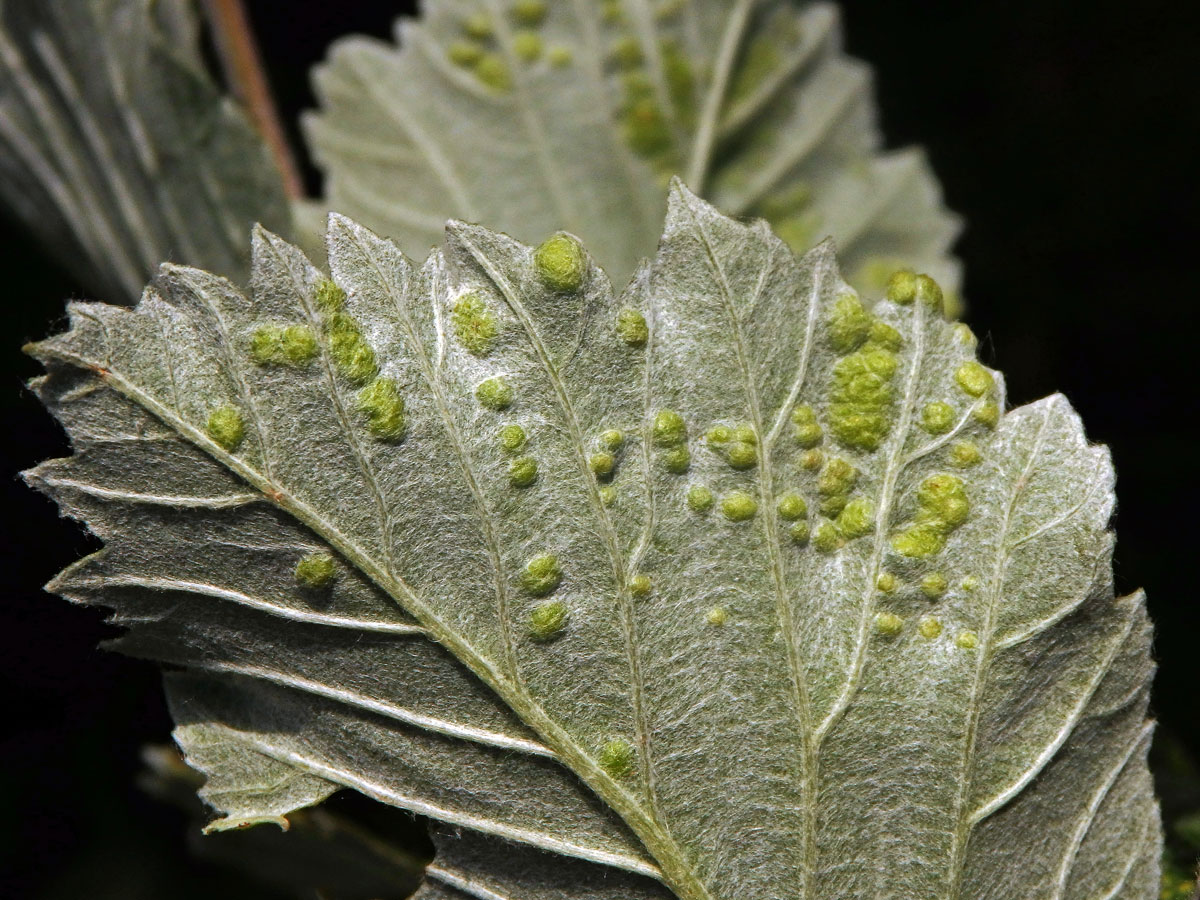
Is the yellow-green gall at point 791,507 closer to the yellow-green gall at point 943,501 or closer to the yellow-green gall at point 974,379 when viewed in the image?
the yellow-green gall at point 943,501

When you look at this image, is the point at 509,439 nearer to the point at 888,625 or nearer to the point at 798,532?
the point at 798,532

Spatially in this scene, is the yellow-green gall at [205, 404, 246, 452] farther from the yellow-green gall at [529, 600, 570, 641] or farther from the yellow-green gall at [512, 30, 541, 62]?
the yellow-green gall at [512, 30, 541, 62]

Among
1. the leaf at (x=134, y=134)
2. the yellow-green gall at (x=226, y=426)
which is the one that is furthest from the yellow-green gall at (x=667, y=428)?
the leaf at (x=134, y=134)

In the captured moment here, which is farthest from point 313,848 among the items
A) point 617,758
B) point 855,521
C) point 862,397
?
point 862,397

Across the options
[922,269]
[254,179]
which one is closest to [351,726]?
[254,179]

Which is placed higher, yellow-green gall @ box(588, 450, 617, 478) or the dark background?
the dark background

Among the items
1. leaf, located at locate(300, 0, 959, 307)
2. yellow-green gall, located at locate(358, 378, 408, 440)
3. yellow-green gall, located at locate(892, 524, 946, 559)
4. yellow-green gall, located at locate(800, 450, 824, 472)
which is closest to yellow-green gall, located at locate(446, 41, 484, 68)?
leaf, located at locate(300, 0, 959, 307)
